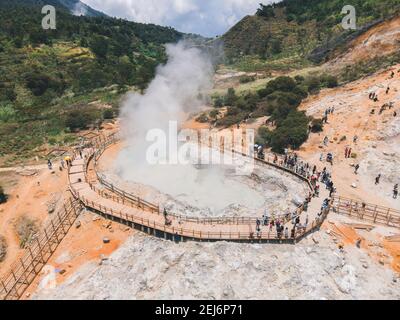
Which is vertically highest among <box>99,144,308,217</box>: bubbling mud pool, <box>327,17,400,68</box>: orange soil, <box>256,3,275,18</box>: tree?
<box>256,3,275,18</box>: tree

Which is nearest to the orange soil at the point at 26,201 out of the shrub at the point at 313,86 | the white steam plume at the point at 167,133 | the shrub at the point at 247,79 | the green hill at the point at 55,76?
the white steam plume at the point at 167,133

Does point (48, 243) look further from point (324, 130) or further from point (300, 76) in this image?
point (300, 76)

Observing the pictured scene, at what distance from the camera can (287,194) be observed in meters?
27.0

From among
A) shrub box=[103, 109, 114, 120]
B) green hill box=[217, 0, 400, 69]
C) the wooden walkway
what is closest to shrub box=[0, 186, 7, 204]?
the wooden walkway

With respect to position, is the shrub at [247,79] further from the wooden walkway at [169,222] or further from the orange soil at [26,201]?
the wooden walkway at [169,222]

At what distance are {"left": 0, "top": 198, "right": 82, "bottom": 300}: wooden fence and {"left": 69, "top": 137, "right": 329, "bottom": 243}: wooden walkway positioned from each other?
145 cm

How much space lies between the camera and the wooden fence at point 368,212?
2447 centimetres

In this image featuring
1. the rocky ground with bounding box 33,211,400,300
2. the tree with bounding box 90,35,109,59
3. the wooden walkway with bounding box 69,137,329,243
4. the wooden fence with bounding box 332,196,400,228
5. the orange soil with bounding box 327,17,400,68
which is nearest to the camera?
the rocky ground with bounding box 33,211,400,300

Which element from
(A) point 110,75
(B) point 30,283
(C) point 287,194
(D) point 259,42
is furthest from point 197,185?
(D) point 259,42

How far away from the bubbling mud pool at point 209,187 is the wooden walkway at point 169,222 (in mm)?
695

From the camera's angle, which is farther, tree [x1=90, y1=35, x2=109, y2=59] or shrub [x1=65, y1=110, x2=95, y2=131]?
tree [x1=90, y1=35, x2=109, y2=59]

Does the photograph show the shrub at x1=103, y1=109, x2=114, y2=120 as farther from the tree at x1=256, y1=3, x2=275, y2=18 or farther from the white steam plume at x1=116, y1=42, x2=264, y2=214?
the tree at x1=256, y1=3, x2=275, y2=18

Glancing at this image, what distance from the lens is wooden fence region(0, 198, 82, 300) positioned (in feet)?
71.8
